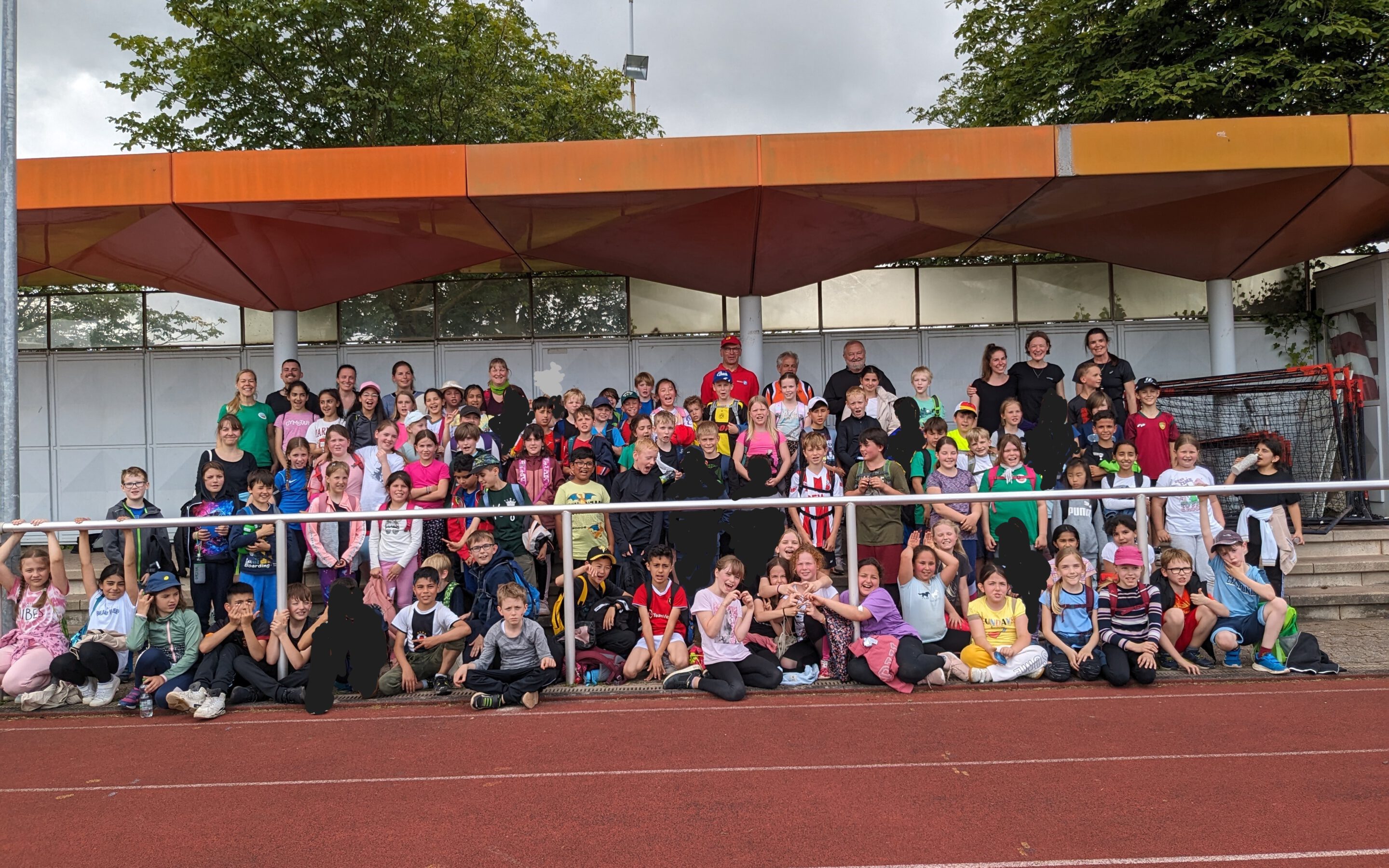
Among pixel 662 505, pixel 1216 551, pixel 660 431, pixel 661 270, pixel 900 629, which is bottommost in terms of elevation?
Result: pixel 900 629

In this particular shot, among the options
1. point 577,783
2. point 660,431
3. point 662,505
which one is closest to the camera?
point 577,783

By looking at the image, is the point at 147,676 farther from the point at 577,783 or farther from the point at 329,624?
the point at 577,783

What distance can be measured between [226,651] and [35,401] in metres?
8.52

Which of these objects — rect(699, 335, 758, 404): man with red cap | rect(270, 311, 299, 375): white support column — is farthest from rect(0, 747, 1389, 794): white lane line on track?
rect(270, 311, 299, 375): white support column

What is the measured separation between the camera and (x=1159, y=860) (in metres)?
4.06

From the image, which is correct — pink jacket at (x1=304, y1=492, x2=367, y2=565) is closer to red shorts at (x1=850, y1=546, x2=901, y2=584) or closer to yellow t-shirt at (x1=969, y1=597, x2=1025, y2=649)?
red shorts at (x1=850, y1=546, x2=901, y2=584)

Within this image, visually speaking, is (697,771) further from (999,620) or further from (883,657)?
(999,620)

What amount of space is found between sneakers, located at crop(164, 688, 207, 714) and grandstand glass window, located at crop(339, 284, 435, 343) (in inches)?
280

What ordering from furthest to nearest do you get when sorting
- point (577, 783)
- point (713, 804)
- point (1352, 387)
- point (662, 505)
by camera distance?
point (1352, 387)
point (662, 505)
point (577, 783)
point (713, 804)

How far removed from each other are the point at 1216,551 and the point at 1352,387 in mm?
5537

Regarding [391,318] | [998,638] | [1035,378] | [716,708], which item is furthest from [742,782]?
[391,318]

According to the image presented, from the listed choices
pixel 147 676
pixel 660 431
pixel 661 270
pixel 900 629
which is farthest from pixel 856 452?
pixel 147 676

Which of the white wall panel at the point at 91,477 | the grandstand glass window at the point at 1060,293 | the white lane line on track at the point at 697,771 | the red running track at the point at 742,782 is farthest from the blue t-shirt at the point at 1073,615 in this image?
the white wall panel at the point at 91,477

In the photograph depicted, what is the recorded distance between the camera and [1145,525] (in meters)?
6.76
